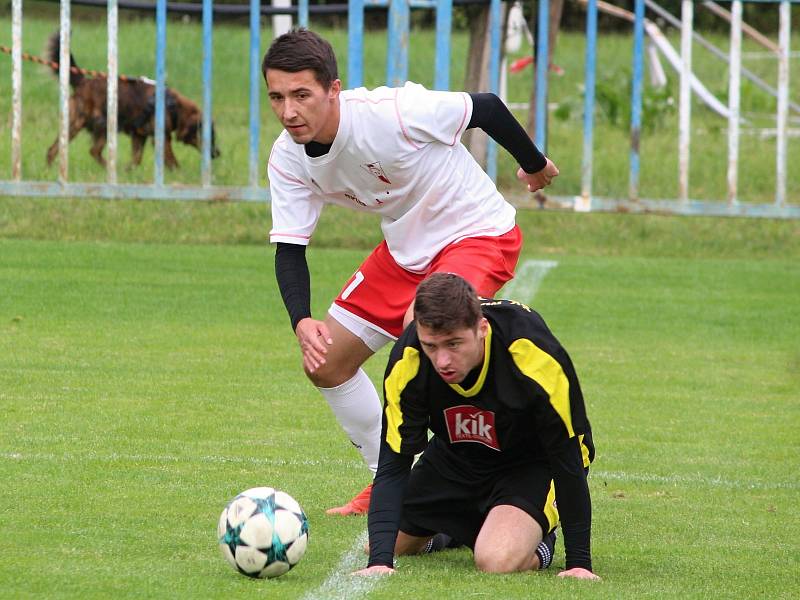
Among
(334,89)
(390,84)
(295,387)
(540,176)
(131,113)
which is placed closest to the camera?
(334,89)

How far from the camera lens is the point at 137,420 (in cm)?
740

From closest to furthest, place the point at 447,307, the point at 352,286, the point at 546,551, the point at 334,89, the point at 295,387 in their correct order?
the point at 447,307 < the point at 546,551 < the point at 334,89 < the point at 352,286 < the point at 295,387

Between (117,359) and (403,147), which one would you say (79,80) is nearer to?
(117,359)

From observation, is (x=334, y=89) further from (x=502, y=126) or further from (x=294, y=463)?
(x=294, y=463)

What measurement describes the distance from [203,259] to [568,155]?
661cm

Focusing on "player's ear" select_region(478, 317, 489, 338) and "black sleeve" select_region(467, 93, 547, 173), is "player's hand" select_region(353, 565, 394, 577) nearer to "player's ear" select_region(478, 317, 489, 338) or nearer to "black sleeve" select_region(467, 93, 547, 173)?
"player's ear" select_region(478, 317, 489, 338)

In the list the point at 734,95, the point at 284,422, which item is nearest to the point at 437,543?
the point at 284,422

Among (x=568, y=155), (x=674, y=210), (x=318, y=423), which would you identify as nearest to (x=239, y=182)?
(x=674, y=210)

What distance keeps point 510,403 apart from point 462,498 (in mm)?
644

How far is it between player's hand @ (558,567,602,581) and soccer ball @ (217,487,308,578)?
0.85 metres

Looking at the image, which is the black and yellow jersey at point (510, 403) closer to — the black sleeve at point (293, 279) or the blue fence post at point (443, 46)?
the black sleeve at point (293, 279)

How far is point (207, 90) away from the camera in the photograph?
13203 millimetres

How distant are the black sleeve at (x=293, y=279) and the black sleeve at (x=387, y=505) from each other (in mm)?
860

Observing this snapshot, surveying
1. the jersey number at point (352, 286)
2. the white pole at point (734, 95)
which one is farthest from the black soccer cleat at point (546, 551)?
the white pole at point (734, 95)
